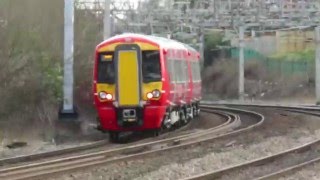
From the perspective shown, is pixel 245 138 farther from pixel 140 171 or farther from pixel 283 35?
pixel 283 35

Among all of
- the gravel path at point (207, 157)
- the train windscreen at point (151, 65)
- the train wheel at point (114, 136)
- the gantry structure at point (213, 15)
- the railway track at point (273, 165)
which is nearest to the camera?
the railway track at point (273, 165)

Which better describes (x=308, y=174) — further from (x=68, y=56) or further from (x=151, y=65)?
(x=68, y=56)

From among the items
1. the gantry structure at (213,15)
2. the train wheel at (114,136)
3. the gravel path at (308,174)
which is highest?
the gantry structure at (213,15)

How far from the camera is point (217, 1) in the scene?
163 feet

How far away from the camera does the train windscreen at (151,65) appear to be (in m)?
21.6

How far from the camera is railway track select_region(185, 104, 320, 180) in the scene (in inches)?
524

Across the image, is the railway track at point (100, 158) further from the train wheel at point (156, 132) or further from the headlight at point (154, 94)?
the headlight at point (154, 94)

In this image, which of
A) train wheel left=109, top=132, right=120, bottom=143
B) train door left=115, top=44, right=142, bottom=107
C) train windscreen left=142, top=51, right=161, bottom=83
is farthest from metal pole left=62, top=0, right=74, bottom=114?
train windscreen left=142, top=51, right=161, bottom=83

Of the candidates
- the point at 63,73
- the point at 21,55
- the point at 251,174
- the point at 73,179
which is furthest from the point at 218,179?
the point at 63,73

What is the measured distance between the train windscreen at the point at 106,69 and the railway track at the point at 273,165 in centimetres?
568

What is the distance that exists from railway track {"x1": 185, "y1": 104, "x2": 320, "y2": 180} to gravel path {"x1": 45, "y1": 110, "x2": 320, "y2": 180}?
54 centimetres

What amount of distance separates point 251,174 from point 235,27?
3942cm

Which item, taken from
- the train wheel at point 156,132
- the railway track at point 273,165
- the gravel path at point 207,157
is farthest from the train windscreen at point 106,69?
the railway track at point 273,165

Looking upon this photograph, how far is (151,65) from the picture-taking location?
71.2 ft
